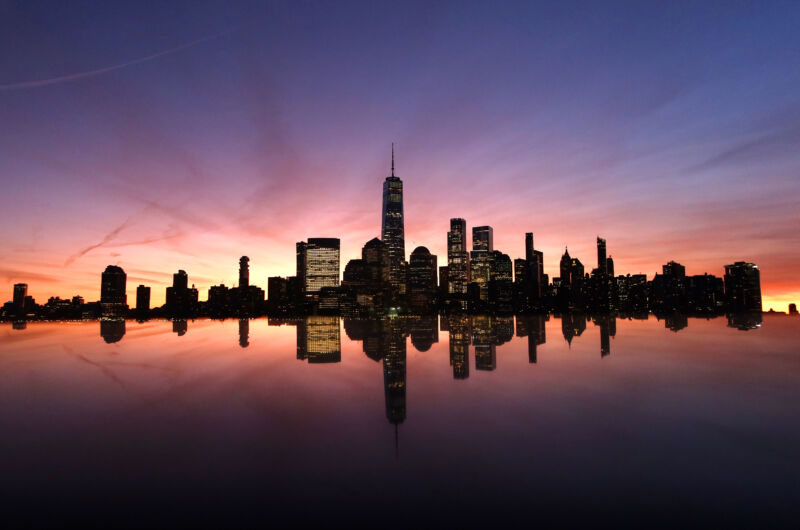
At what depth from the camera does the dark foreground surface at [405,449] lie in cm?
1372

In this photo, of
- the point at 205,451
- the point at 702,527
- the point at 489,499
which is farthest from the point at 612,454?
the point at 205,451

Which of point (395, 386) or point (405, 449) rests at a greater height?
point (405, 449)

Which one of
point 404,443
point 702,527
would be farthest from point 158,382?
point 702,527

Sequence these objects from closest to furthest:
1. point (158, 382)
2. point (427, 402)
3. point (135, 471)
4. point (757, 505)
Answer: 1. point (757, 505)
2. point (135, 471)
3. point (427, 402)
4. point (158, 382)

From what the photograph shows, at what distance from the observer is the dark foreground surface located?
13.7m

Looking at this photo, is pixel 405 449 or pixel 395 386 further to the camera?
pixel 395 386

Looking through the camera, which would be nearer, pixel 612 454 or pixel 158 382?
pixel 612 454

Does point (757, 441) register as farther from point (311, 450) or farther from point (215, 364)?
point (215, 364)

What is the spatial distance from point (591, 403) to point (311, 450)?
75.5ft

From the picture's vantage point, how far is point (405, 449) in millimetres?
19969

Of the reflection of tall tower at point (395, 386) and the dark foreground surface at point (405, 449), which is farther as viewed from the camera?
the reflection of tall tower at point (395, 386)

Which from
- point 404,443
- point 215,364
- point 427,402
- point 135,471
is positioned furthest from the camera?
point 215,364

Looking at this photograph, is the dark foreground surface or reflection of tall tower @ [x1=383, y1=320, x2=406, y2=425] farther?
reflection of tall tower @ [x1=383, y1=320, x2=406, y2=425]

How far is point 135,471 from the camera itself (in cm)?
1748
